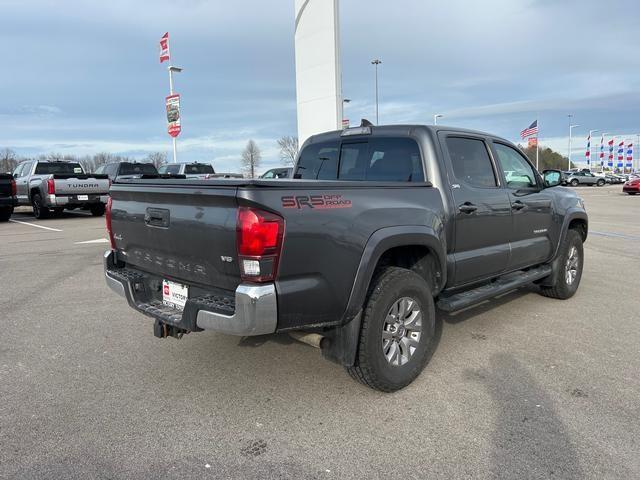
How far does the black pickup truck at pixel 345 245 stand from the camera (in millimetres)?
2793

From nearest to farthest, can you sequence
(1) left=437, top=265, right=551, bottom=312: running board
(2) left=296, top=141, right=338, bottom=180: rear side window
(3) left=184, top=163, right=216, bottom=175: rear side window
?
(1) left=437, top=265, right=551, bottom=312: running board → (2) left=296, top=141, right=338, bottom=180: rear side window → (3) left=184, top=163, right=216, bottom=175: rear side window

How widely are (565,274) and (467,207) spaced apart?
243 cm

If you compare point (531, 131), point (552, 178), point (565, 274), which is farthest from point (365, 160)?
point (531, 131)

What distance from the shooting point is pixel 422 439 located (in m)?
2.89

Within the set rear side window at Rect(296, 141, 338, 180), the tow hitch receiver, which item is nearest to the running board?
rear side window at Rect(296, 141, 338, 180)

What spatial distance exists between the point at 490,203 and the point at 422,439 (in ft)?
7.69

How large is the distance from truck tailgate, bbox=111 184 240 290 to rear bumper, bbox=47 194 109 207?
1275 centimetres

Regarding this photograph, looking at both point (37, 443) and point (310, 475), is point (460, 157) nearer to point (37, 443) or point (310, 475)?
point (310, 475)

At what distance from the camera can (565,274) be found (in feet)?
18.9

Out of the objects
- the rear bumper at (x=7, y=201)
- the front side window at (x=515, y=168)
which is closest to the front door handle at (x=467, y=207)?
the front side window at (x=515, y=168)

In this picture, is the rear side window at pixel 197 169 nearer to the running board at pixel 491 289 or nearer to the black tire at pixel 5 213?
the black tire at pixel 5 213

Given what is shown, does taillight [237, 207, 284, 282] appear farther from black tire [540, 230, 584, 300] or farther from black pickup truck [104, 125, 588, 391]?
black tire [540, 230, 584, 300]

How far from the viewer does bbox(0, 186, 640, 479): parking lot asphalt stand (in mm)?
2674

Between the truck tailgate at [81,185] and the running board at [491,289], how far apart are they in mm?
13926
